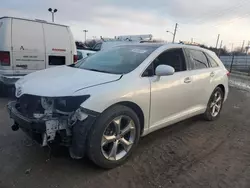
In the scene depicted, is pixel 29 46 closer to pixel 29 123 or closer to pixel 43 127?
pixel 29 123

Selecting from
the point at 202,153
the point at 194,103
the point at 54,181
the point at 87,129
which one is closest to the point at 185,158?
the point at 202,153

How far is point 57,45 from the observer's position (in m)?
7.16

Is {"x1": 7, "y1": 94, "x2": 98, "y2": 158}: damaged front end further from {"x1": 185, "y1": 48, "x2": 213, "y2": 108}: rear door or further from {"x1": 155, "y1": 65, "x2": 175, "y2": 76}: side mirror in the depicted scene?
{"x1": 185, "y1": 48, "x2": 213, "y2": 108}: rear door

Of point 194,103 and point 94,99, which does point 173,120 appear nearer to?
point 194,103

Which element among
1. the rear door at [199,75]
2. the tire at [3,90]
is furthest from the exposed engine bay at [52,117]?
the tire at [3,90]

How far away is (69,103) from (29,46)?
13.9 feet

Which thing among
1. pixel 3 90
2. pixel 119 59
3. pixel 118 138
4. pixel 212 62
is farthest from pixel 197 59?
pixel 3 90

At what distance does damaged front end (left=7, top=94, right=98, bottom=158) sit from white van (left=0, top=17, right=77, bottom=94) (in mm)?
3668

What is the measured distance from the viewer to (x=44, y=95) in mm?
2939

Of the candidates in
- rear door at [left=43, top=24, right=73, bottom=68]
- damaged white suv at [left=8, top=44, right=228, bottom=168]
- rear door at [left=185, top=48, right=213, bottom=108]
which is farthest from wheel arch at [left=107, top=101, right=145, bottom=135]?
rear door at [left=43, top=24, right=73, bottom=68]

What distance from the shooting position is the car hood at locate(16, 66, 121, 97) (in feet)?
9.66

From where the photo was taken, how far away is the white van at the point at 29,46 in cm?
617

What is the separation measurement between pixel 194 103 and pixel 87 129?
8.19 feet

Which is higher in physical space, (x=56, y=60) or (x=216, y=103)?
(x=56, y=60)
